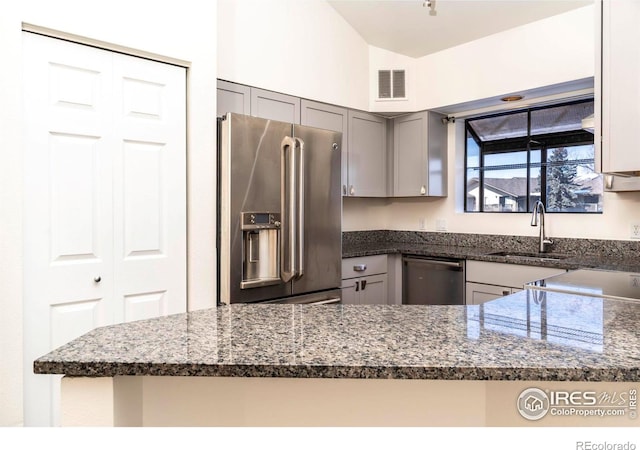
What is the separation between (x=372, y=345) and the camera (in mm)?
925

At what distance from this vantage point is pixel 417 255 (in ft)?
12.4

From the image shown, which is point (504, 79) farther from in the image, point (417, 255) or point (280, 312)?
point (280, 312)

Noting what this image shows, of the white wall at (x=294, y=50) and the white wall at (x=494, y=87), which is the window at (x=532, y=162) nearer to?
the white wall at (x=494, y=87)

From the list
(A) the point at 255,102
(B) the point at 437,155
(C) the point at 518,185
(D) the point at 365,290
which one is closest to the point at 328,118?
(A) the point at 255,102

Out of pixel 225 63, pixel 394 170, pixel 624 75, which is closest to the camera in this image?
pixel 624 75

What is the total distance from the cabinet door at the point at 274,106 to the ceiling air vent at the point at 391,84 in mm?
975

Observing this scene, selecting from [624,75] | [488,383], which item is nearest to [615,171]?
[624,75]

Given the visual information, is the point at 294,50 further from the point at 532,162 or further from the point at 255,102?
the point at 532,162

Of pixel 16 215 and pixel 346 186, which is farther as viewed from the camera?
pixel 346 186

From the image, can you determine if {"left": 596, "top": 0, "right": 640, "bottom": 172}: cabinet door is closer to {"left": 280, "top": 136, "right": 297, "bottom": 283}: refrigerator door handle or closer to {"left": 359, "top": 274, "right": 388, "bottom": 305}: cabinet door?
{"left": 280, "top": 136, "right": 297, "bottom": 283}: refrigerator door handle

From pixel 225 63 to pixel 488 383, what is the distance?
276 cm

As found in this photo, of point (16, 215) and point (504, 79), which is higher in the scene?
point (504, 79)

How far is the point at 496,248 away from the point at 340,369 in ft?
11.2
